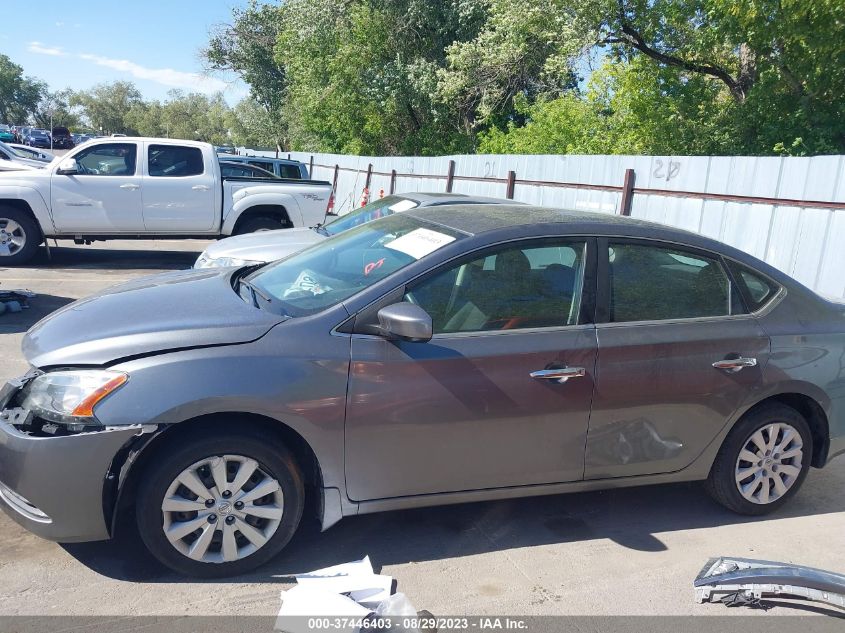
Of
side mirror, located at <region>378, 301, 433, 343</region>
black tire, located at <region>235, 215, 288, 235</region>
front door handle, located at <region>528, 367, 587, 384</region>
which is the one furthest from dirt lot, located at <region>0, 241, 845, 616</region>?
black tire, located at <region>235, 215, 288, 235</region>

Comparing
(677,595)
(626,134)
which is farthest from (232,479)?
(626,134)

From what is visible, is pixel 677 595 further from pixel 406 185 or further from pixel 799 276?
pixel 406 185

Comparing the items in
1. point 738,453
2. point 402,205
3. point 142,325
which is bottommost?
point 738,453

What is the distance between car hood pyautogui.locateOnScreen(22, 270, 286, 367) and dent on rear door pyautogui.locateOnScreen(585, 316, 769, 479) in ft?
5.63

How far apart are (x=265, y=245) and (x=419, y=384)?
491cm

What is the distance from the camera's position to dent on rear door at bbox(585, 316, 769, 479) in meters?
3.86

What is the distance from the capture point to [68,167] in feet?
37.4

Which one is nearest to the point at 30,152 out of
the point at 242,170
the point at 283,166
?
the point at 283,166

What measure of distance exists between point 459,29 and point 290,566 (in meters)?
25.0

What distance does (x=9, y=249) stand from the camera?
1125 cm

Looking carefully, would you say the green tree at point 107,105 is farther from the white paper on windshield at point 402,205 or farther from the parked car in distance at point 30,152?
the white paper on windshield at point 402,205

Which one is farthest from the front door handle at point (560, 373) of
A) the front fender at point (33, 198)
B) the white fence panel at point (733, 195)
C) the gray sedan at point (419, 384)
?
the front fender at point (33, 198)

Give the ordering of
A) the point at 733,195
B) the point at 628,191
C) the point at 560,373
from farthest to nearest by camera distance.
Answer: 1. the point at 628,191
2. the point at 733,195
3. the point at 560,373

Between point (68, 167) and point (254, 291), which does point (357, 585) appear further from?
point (68, 167)
